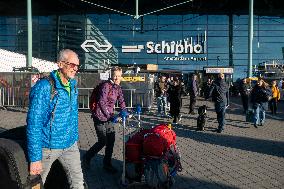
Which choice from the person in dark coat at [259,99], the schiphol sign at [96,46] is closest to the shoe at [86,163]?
the person in dark coat at [259,99]

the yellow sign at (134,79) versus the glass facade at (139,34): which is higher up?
the glass facade at (139,34)

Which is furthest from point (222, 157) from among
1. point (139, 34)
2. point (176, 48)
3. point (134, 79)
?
point (139, 34)

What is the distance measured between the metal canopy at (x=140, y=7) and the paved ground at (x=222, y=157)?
30.6 meters

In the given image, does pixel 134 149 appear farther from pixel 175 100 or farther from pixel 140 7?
pixel 140 7

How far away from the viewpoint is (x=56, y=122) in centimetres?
367

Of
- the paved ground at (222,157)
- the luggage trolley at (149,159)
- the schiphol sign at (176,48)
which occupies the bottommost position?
the paved ground at (222,157)

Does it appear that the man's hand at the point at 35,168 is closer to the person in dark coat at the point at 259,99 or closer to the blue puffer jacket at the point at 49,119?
the blue puffer jacket at the point at 49,119

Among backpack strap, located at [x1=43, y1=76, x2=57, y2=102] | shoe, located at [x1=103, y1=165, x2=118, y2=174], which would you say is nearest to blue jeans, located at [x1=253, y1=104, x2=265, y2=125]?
shoe, located at [x1=103, y1=165, x2=118, y2=174]

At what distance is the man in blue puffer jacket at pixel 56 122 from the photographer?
3395 millimetres

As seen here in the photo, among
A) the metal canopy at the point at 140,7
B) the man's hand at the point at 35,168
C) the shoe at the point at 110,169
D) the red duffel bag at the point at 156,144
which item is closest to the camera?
the man's hand at the point at 35,168

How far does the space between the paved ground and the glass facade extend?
31.3 m

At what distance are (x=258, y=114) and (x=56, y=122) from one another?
1068 cm

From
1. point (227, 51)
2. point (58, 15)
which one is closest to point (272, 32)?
point (227, 51)

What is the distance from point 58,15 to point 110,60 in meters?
7.56
